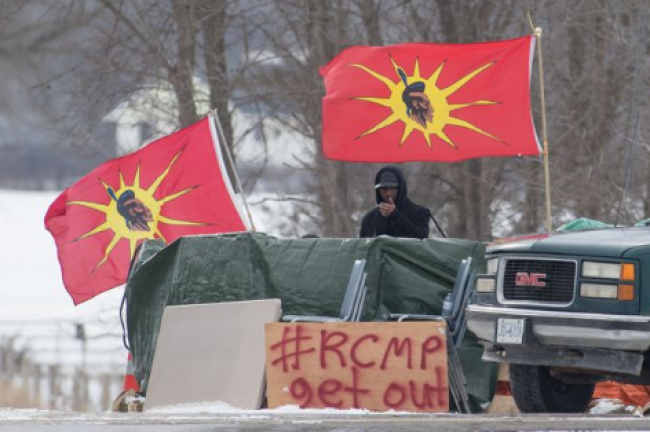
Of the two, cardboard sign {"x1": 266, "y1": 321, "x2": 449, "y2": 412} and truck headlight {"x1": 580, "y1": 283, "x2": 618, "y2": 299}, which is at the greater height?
truck headlight {"x1": 580, "y1": 283, "x2": 618, "y2": 299}

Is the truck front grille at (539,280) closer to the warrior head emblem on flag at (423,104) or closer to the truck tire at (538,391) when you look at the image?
the truck tire at (538,391)

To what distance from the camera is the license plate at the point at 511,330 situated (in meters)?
10.3

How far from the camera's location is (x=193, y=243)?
13.3 meters

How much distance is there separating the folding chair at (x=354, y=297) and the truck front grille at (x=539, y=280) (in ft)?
6.09

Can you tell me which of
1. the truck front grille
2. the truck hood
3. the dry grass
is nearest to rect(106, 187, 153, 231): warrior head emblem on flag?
the truck hood

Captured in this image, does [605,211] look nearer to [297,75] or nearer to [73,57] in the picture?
[297,75]

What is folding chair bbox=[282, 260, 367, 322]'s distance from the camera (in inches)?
484

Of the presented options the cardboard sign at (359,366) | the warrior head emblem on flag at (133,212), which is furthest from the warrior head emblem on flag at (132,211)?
the cardboard sign at (359,366)

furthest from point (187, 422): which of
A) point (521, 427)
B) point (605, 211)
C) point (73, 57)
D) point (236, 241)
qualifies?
point (73, 57)

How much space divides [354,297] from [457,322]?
30.9 inches

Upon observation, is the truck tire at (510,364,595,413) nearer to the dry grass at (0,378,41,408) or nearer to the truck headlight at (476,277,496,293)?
the truck headlight at (476,277,496,293)

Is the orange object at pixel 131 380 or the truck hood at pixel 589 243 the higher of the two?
the truck hood at pixel 589 243

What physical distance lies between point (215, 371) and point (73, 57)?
1524 centimetres

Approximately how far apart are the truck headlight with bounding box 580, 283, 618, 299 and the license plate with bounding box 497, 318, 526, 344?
1.40 feet
